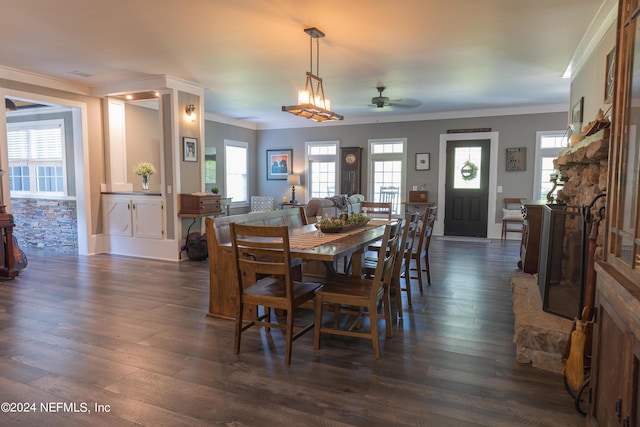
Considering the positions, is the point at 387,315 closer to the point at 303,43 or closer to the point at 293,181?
the point at 303,43

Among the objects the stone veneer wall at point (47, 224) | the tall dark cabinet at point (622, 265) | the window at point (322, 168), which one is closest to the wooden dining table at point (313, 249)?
the tall dark cabinet at point (622, 265)

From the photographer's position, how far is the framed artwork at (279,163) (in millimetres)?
10164

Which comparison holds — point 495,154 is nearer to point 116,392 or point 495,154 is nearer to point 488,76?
point 488,76

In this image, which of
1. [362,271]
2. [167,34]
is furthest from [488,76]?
[167,34]

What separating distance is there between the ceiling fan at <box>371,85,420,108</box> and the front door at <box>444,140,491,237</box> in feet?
5.69

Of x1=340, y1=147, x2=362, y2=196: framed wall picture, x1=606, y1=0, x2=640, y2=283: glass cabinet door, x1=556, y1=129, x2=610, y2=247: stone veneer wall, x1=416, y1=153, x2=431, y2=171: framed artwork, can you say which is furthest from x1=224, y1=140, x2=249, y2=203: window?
x1=606, y1=0, x2=640, y2=283: glass cabinet door

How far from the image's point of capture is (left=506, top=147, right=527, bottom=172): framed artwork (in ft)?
26.5

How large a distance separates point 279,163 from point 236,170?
112cm

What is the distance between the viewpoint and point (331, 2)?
329 centimetres

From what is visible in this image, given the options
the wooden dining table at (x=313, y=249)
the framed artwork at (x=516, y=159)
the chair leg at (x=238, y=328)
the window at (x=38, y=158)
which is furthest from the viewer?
the framed artwork at (x=516, y=159)

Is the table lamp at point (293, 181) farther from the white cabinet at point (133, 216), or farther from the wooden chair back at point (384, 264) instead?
the wooden chair back at point (384, 264)

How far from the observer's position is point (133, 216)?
6398 mm

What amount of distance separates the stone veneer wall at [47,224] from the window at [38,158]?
0.22m

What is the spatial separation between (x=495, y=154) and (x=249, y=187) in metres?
5.91
